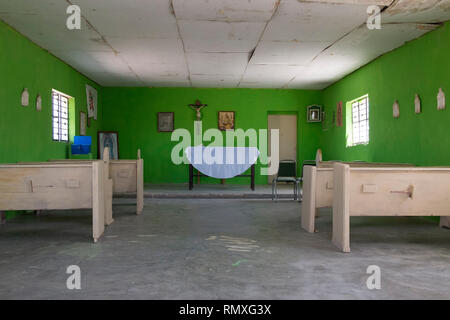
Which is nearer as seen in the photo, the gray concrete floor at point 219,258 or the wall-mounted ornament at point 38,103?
the gray concrete floor at point 219,258

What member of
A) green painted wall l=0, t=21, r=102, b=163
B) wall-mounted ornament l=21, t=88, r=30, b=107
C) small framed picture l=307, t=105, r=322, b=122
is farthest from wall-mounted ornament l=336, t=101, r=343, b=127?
wall-mounted ornament l=21, t=88, r=30, b=107

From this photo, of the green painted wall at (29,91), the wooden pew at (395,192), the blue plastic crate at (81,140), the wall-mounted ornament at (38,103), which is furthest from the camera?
the blue plastic crate at (81,140)

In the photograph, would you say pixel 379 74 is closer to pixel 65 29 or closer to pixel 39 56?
pixel 65 29

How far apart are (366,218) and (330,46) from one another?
2720 millimetres

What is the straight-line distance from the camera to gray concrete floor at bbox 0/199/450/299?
7.63 ft

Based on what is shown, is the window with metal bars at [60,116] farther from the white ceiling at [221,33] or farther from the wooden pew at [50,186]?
the wooden pew at [50,186]

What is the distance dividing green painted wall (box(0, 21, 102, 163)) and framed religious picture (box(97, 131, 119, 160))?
2.05m

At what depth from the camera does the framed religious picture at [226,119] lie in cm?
972

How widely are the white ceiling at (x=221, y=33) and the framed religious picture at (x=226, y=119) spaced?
5.95 ft

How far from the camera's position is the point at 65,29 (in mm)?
5125

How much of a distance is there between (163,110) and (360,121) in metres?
4.82

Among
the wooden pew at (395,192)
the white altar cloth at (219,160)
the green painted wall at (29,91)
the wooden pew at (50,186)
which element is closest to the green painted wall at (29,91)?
the green painted wall at (29,91)

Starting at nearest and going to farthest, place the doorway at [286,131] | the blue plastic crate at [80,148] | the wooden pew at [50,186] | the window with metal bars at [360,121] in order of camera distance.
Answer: the wooden pew at [50,186] < the blue plastic crate at [80,148] < the window with metal bars at [360,121] < the doorway at [286,131]

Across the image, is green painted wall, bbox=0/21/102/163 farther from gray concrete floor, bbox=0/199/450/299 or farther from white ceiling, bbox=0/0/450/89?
gray concrete floor, bbox=0/199/450/299
